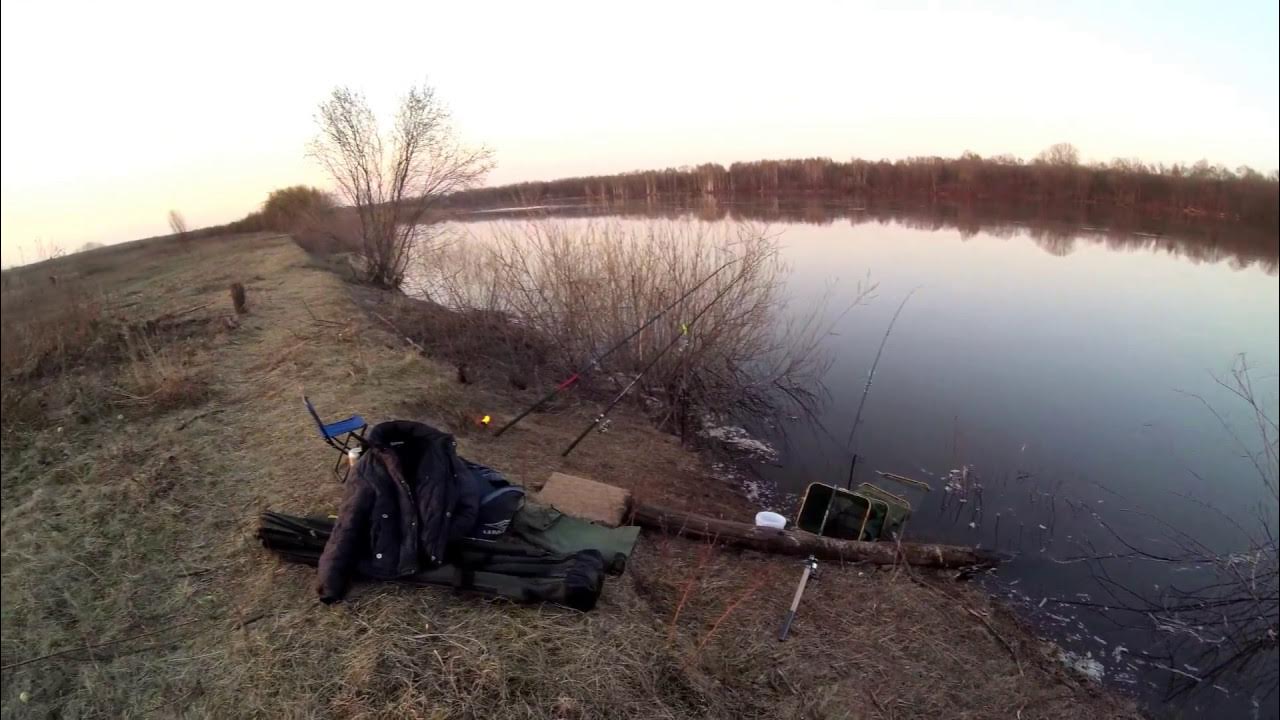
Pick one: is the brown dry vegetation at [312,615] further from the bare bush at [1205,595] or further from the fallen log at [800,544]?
A: the bare bush at [1205,595]

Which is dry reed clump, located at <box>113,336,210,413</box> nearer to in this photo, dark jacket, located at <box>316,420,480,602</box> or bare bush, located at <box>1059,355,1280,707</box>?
dark jacket, located at <box>316,420,480,602</box>

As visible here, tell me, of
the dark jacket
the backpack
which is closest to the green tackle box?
the backpack

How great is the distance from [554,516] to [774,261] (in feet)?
17.8

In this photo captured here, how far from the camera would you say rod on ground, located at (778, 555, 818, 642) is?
12.4 ft

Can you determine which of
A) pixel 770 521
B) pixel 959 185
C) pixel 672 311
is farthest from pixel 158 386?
pixel 959 185

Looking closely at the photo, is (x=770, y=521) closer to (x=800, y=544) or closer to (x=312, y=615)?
(x=800, y=544)

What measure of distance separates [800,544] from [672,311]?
4100 millimetres

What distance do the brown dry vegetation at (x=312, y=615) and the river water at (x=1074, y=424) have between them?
3.08 feet

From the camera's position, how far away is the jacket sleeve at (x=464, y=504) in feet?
11.9

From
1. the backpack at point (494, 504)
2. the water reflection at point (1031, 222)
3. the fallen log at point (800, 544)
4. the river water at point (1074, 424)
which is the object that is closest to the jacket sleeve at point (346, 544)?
the backpack at point (494, 504)

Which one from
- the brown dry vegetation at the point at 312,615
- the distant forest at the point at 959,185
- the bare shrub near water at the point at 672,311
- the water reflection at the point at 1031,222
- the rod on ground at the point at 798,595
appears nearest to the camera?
the brown dry vegetation at the point at 312,615

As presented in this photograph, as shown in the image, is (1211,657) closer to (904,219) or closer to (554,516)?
(554,516)

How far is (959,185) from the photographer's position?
107 feet

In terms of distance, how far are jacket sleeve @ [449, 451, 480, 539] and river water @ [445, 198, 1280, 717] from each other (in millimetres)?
3507
